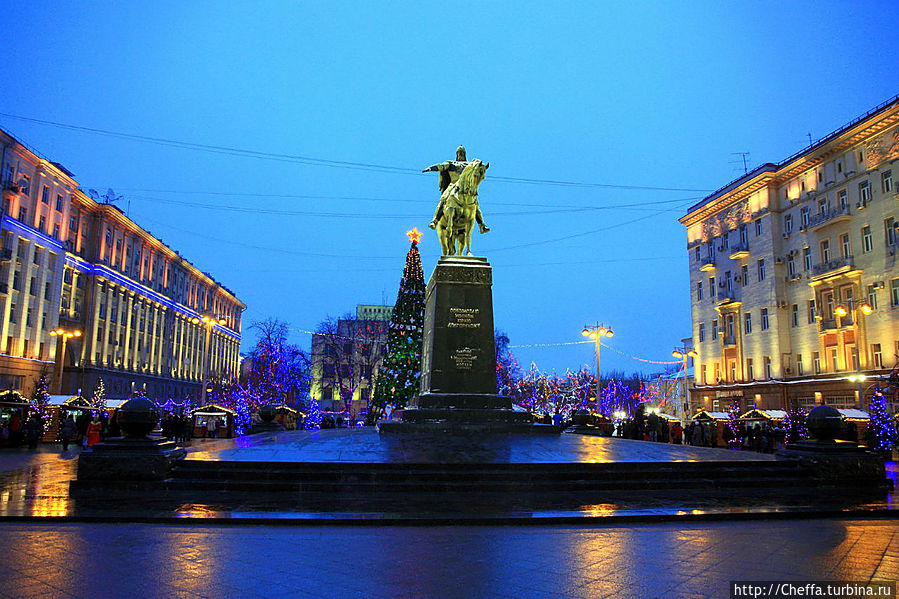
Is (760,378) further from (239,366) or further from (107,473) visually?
(239,366)

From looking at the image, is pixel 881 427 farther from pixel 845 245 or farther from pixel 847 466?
pixel 845 245

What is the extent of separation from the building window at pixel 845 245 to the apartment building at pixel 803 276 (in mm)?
76

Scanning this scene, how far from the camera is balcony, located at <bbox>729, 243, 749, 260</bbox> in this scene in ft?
161

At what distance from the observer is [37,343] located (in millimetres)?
51250

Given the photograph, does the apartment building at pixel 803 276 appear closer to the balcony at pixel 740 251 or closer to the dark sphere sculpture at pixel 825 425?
the balcony at pixel 740 251

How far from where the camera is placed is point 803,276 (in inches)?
1757

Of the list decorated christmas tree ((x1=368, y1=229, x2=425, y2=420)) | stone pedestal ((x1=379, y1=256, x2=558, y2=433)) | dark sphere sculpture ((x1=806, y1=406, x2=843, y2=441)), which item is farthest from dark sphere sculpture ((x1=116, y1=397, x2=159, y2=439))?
decorated christmas tree ((x1=368, y1=229, x2=425, y2=420))

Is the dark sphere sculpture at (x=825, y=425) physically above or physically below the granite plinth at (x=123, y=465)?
above

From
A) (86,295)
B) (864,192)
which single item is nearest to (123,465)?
(864,192)

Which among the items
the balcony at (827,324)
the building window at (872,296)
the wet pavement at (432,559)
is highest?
the building window at (872,296)

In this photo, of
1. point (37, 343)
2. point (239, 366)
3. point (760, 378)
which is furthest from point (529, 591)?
point (239, 366)

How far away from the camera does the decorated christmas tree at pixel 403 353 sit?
111ft

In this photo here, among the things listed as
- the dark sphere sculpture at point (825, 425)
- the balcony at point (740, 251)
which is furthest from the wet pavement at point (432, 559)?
the balcony at point (740, 251)

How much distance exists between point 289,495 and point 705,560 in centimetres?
597
